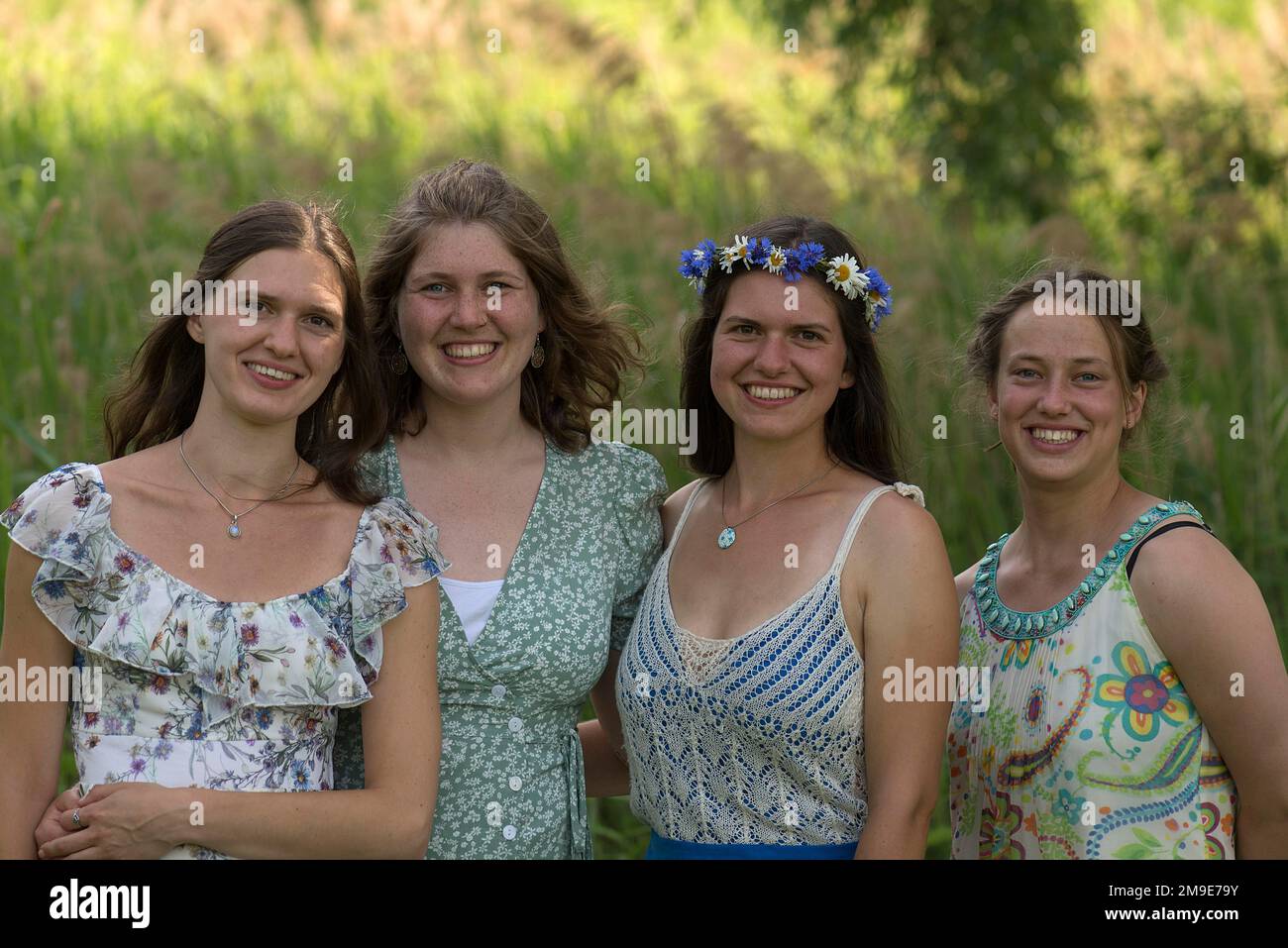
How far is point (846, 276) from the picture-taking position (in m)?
2.78

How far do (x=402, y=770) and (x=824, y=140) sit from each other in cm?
564

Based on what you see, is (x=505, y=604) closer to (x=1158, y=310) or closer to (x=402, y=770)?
(x=402, y=770)

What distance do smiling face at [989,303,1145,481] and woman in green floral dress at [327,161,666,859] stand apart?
782 mm

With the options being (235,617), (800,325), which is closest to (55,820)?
(235,617)

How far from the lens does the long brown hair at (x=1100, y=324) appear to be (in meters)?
2.74

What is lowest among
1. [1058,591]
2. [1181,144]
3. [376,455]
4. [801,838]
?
[801,838]

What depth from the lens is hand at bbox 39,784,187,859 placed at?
229 cm

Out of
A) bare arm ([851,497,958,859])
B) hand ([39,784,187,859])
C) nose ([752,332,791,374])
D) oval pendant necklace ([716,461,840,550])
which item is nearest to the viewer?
hand ([39,784,187,859])

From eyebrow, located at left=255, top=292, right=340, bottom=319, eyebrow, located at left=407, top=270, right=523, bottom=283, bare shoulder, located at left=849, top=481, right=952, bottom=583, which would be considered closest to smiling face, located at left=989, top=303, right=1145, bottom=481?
bare shoulder, located at left=849, top=481, right=952, bottom=583

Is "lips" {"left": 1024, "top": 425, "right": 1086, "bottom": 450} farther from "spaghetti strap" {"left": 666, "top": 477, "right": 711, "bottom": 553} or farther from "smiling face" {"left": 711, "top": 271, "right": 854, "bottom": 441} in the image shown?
"spaghetti strap" {"left": 666, "top": 477, "right": 711, "bottom": 553}

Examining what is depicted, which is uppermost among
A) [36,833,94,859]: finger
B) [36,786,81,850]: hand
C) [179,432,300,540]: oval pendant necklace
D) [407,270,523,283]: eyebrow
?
[407,270,523,283]: eyebrow

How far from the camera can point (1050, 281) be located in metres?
2.87

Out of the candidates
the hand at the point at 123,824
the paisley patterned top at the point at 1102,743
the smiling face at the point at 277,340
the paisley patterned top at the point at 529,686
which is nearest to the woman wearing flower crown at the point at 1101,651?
the paisley patterned top at the point at 1102,743
